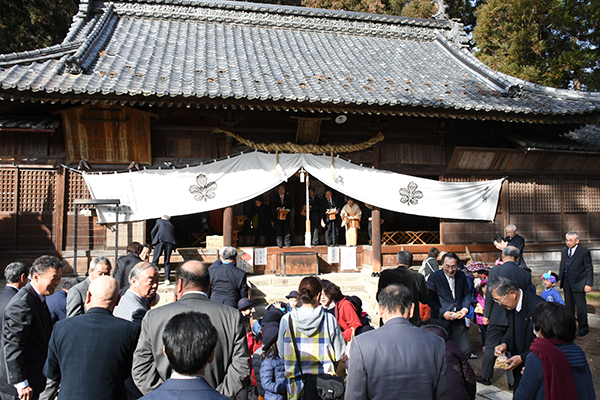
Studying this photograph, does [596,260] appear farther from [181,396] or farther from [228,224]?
[181,396]

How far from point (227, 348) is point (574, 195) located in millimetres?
11344

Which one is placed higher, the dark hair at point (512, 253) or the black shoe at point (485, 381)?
the dark hair at point (512, 253)

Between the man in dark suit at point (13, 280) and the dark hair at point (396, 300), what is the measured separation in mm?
3359

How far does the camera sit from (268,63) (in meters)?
10.7

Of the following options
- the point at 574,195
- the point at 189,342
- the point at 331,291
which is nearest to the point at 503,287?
the point at 331,291

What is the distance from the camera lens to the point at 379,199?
9.73 meters

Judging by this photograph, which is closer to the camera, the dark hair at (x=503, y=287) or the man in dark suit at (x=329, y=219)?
the dark hair at (x=503, y=287)

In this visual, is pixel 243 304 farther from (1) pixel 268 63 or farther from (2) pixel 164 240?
(1) pixel 268 63

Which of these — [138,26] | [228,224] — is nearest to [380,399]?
[228,224]

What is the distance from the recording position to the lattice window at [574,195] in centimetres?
1097

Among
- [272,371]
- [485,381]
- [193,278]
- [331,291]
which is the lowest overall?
[485,381]

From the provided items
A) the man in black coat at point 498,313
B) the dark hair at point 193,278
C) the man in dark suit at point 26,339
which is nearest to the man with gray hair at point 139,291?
the dark hair at point 193,278

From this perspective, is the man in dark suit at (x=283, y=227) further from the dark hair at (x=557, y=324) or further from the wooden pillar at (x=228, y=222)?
the dark hair at (x=557, y=324)

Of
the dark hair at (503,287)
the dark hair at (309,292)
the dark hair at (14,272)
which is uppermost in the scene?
the dark hair at (14,272)
